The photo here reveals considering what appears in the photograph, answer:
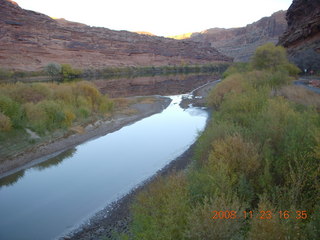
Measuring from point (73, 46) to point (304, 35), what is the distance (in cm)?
4704

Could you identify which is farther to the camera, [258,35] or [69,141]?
[258,35]

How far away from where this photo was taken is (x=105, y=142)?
14930mm

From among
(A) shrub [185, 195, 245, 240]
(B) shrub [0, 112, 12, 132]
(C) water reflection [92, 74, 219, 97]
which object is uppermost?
(A) shrub [185, 195, 245, 240]

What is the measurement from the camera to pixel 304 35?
116 feet

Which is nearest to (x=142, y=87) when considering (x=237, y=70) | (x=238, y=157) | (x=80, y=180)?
(x=237, y=70)

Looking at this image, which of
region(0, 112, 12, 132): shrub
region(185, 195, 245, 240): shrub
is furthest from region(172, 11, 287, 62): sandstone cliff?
region(185, 195, 245, 240): shrub

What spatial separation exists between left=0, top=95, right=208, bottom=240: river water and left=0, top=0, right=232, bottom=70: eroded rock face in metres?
42.7

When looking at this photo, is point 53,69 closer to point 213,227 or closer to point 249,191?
point 249,191

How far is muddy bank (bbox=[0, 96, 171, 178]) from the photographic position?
11266 mm

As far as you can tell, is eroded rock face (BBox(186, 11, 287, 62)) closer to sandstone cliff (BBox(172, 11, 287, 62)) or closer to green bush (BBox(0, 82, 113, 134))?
sandstone cliff (BBox(172, 11, 287, 62))

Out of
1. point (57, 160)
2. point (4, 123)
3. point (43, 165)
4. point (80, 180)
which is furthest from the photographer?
point (4, 123)

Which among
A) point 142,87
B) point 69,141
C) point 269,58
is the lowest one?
point 142,87

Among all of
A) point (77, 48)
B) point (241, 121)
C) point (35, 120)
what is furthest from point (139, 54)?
point (241, 121)

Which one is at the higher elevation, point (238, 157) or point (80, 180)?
point (238, 157)
